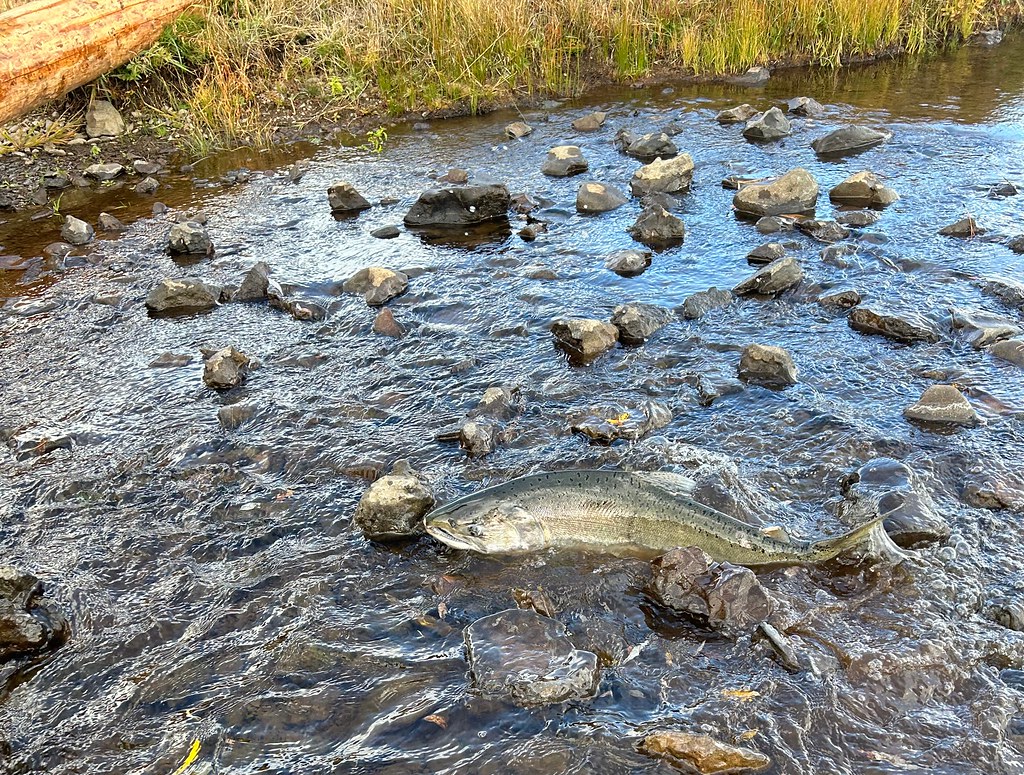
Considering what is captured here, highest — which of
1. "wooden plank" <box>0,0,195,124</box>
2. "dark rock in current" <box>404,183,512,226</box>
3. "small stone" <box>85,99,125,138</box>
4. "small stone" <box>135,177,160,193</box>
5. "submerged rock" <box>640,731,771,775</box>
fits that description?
"wooden plank" <box>0,0,195,124</box>

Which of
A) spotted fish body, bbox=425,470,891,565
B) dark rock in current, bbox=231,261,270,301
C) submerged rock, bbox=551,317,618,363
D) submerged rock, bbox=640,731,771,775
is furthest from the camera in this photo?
dark rock in current, bbox=231,261,270,301

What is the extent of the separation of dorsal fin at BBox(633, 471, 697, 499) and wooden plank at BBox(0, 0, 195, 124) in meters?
8.43

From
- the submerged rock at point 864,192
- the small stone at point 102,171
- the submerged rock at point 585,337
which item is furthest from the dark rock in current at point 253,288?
the submerged rock at point 864,192

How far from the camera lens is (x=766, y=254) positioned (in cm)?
698

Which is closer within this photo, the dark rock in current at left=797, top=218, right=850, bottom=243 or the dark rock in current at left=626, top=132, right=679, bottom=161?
the dark rock in current at left=797, top=218, right=850, bottom=243

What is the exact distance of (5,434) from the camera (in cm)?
523

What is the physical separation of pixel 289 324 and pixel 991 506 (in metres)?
5.05

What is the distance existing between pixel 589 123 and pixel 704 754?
922 centimetres

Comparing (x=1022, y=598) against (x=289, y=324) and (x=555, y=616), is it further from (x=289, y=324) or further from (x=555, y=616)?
(x=289, y=324)

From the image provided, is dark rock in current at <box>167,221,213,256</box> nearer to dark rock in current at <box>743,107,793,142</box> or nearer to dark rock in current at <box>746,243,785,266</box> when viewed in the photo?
dark rock in current at <box>746,243,785,266</box>

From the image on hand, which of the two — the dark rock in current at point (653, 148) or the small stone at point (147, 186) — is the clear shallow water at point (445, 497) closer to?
the dark rock in current at point (653, 148)

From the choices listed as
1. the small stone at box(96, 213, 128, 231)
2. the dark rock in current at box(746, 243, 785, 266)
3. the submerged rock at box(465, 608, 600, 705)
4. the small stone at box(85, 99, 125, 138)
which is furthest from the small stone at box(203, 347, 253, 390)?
the small stone at box(85, 99, 125, 138)

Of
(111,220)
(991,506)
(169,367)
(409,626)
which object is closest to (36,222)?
(111,220)

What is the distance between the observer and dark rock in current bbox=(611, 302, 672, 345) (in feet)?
19.2
